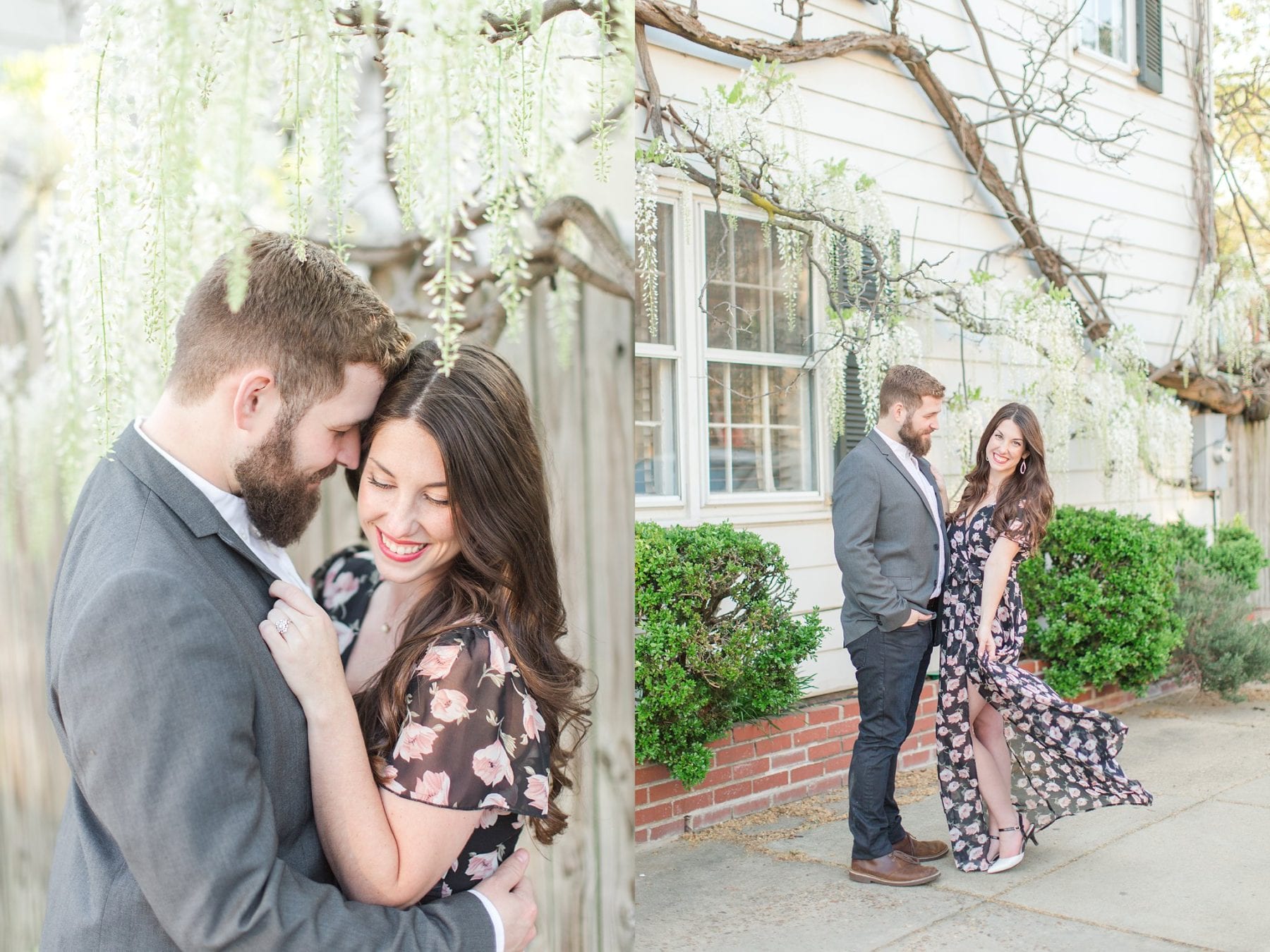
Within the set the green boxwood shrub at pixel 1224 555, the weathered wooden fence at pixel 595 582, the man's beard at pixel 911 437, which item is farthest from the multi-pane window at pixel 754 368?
the weathered wooden fence at pixel 595 582

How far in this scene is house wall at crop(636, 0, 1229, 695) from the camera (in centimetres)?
543

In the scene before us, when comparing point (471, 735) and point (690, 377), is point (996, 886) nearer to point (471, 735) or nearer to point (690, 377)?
point (690, 377)

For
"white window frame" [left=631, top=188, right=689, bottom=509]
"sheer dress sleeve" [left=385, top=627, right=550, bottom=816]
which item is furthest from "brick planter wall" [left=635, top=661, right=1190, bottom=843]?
"sheer dress sleeve" [left=385, top=627, right=550, bottom=816]

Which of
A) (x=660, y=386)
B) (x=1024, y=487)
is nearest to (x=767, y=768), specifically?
(x=1024, y=487)

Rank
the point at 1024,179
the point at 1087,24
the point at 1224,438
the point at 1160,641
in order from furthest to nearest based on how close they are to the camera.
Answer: the point at 1224,438 → the point at 1087,24 → the point at 1024,179 → the point at 1160,641

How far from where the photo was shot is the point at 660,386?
5.26 m

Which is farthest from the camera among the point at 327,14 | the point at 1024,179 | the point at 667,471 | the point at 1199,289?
the point at 1199,289

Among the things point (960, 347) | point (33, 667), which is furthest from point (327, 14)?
point (960, 347)

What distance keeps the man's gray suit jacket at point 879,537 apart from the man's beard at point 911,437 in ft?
0.36

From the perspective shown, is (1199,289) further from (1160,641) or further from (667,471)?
(667,471)

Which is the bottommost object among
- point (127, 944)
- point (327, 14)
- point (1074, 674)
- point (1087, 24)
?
point (1074, 674)

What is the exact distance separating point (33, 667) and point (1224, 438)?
30.9ft

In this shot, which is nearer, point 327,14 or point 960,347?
point 327,14

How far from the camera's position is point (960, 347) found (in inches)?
255
